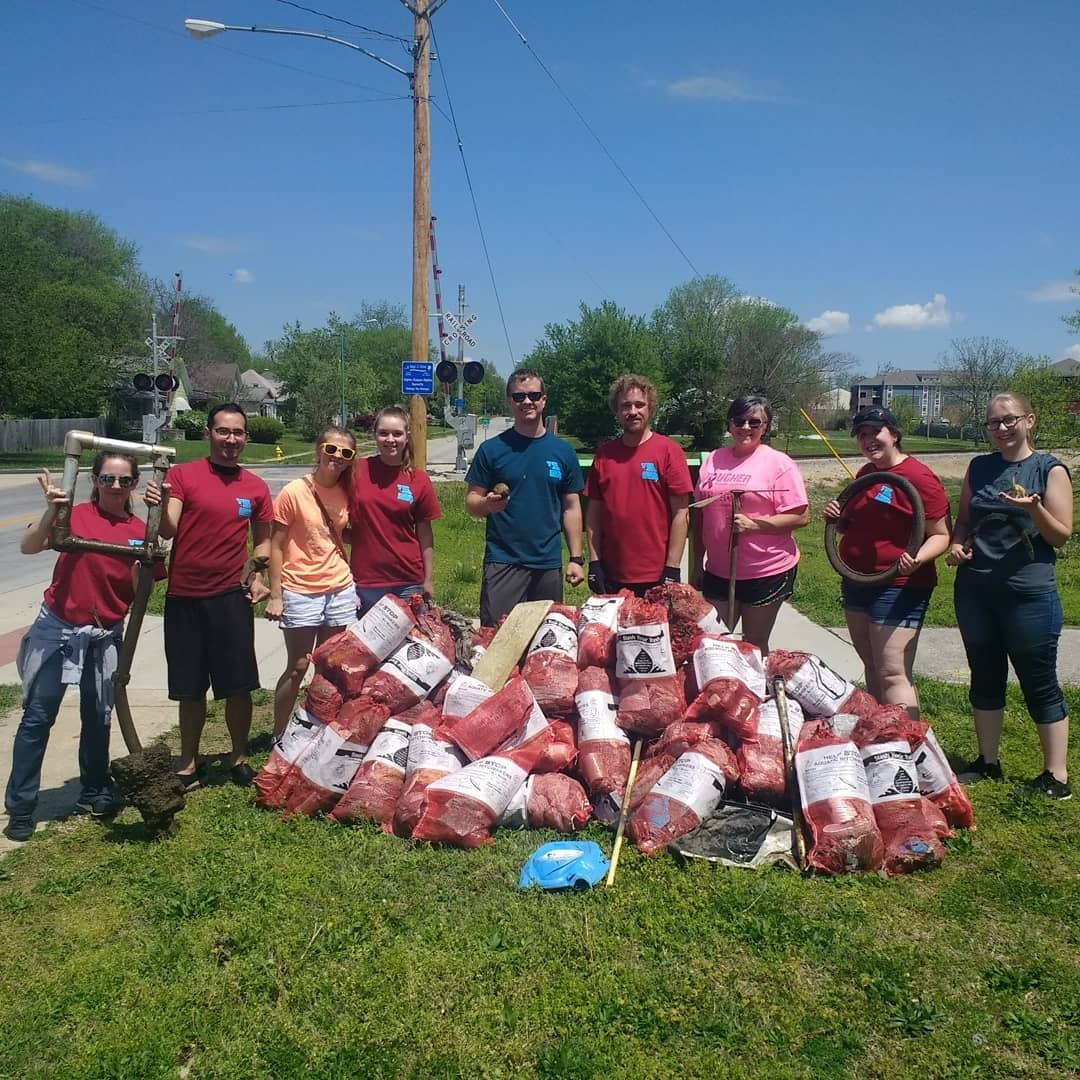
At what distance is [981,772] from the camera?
4945 mm

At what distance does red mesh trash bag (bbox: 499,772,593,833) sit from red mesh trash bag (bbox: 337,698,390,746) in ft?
2.64

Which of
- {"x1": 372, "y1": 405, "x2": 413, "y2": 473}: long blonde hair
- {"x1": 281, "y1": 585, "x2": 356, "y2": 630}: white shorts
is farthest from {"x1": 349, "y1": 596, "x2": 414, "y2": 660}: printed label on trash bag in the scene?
{"x1": 372, "y1": 405, "x2": 413, "y2": 473}: long blonde hair

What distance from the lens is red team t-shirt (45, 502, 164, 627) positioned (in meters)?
4.27

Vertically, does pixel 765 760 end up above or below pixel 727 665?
below

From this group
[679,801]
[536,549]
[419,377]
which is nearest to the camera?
[679,801]

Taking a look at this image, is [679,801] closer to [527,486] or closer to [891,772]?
[891,772]

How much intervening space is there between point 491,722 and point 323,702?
3.01ft

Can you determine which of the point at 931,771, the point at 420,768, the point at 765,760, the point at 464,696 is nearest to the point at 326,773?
the point at 420,768

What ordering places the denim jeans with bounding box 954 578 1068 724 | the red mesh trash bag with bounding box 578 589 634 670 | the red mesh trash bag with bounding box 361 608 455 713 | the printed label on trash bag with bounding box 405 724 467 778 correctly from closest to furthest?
the printed label on trash bag with bounding box 405 724 467 778 < the denim jeans with bounding box 954 578 1068 724 < the red mesh trash bag with bounding box 361 608 455 713 < the red mesh trash bag with bounding box 578 589 634 670

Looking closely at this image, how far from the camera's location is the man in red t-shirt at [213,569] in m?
4.50

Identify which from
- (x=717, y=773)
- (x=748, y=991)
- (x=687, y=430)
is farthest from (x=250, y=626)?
(x=687, y=430)

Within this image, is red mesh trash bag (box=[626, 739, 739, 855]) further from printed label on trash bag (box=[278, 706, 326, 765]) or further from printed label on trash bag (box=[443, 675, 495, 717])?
printed label on trash bag (box=[278, 706, 326, 765])

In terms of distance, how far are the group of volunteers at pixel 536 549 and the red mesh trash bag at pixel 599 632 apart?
0.97 ft

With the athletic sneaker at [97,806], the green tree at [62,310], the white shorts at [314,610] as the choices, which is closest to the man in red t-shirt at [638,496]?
the white shorts at [314,610]
